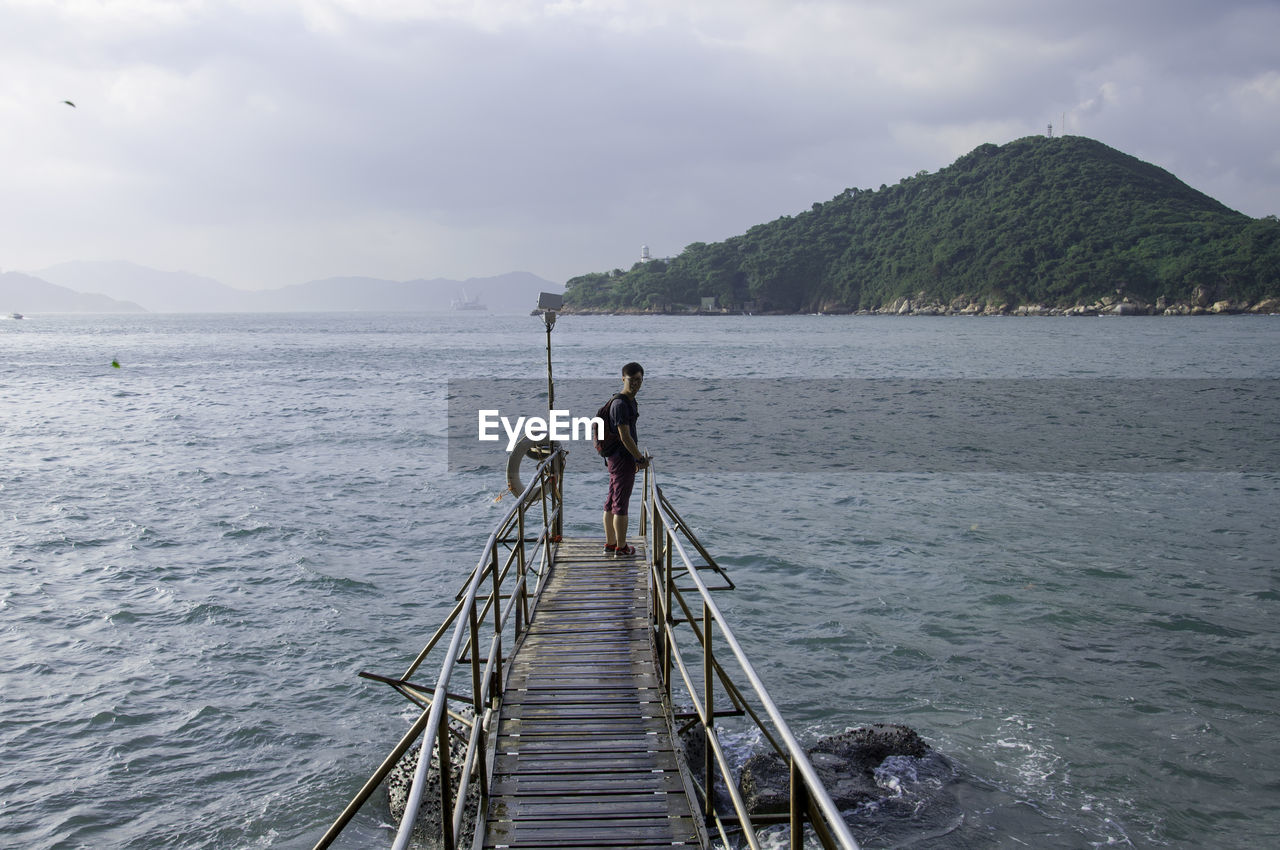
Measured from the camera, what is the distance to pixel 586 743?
235 inches

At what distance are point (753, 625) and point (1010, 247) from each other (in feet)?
503

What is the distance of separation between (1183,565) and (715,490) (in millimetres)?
10879

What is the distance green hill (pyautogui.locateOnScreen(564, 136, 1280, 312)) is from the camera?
430 feet

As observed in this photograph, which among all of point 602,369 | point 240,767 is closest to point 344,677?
point 240,767

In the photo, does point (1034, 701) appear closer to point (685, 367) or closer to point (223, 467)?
point (223, 467)

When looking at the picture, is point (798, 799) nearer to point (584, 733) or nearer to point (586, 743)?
point (586, 743)

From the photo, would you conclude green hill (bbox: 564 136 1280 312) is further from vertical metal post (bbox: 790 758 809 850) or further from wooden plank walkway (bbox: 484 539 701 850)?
vertical metal post (bbox: 790 758 809 850)

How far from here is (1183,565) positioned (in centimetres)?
1557

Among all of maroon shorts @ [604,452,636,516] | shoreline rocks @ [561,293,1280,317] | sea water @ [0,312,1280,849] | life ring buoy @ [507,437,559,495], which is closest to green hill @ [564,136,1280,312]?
shoreline rocks @ [561,293,1280,317]

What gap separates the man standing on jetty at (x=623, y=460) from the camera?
905 cm

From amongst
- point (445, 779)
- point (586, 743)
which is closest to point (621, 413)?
point (586, 743)

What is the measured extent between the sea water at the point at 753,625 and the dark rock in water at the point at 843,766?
18 cm

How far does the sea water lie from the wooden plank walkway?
2.48 meters

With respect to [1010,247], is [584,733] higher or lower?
lower
